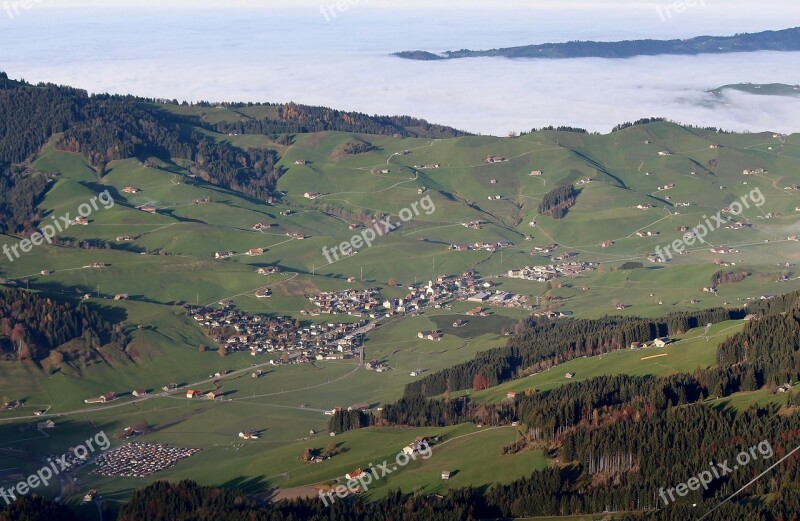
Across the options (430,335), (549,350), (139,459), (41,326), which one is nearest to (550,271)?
(430,335)

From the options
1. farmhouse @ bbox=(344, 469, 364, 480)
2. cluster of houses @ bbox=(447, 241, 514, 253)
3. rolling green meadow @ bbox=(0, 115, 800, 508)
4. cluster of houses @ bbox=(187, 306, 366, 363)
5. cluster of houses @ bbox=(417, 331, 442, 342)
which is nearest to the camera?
farmhouse @ bbox=(344, 469, 364, 480)

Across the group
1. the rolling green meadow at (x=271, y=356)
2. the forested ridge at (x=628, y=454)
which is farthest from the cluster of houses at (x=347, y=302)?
the forested ridge at (x=628, y=454)

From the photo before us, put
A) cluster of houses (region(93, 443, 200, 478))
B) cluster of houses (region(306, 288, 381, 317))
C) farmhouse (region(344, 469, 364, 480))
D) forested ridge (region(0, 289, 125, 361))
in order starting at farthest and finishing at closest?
cluster of houses (region(306, 288, 381, 317)), forested ridge (region(0, 289, 125, 361)), cluster of houses (region(93, 443, 200, 478)), farmhouse (region(344, 469, 364, 480))

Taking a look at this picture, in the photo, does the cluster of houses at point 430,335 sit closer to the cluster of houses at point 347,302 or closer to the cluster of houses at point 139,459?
the cluster of houses at point 347,302

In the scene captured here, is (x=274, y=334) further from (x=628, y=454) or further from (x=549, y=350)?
(x=628, y=454)

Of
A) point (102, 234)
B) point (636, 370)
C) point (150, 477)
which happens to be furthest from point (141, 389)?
point (102, 234)

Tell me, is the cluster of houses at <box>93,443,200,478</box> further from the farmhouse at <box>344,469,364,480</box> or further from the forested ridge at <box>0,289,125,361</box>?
the forested ridge at <box>0,289,125,361</box>

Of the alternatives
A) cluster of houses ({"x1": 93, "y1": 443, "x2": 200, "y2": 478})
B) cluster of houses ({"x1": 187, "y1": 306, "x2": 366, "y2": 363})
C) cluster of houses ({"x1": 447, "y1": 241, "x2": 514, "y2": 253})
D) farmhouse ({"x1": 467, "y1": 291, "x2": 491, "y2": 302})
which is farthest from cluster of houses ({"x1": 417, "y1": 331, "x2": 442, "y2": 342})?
cluster of houses ({"x1": 447, "y1": 241, "x2": 514, "y2": 253})

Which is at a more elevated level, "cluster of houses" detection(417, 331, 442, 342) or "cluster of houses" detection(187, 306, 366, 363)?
"cluster of houses" detection(187, 306, 366, 363)
